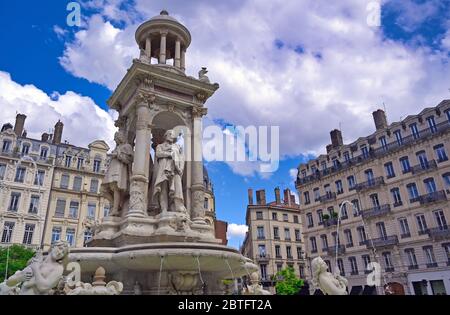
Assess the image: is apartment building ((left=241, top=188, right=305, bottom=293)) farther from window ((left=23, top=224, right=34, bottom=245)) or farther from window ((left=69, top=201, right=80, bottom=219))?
window ((left=23, top=224, right=34, bottom=245))

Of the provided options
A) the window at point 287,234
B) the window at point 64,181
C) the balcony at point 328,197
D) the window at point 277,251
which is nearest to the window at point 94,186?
A: the window at point 64,181

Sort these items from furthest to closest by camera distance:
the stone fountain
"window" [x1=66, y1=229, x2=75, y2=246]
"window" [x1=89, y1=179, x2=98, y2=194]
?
"window" [x1=89, y1=179, x2=98, y2=194], "window" [x1=66, y1=229, x2=75, y2=246], the stone fountain

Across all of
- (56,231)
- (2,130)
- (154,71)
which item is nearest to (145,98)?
(154,71)

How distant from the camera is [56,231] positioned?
40094 millimetres

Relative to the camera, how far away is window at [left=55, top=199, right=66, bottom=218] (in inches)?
1619

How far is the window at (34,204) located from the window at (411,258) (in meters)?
44.2

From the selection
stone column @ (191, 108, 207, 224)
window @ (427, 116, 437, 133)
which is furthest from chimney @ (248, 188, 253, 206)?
stone column @ (191, 108, 207, 224)

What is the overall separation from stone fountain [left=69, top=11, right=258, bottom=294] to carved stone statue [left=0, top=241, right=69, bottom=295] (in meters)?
1.67

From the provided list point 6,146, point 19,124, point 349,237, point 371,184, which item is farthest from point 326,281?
point 19,124

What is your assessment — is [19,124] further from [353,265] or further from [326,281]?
[326,281]

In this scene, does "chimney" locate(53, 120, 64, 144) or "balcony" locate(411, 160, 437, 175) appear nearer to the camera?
"balcony" locate(411, 160, 437, 175)
